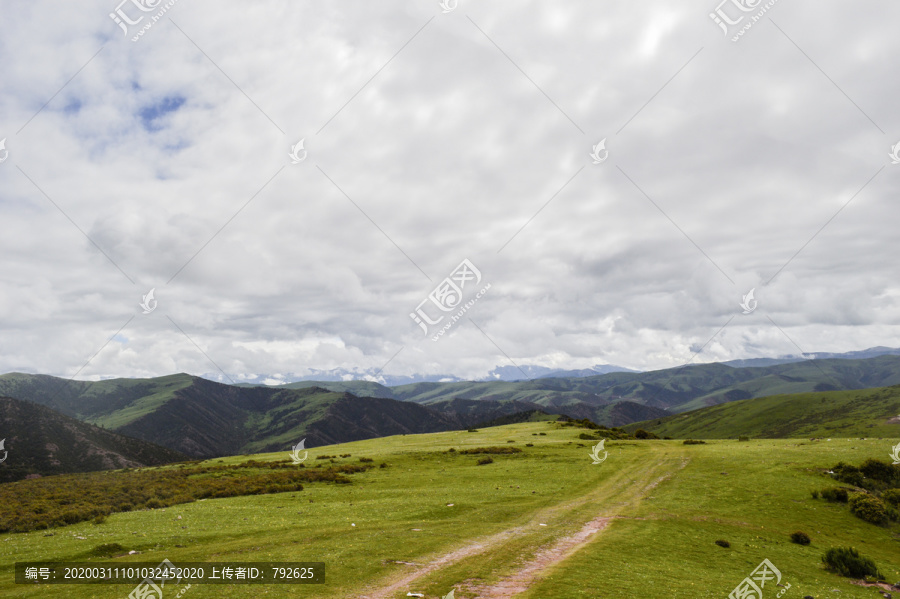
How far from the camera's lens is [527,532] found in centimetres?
3097

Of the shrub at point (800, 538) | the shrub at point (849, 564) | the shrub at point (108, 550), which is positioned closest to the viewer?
the shrub at point (108, 550)

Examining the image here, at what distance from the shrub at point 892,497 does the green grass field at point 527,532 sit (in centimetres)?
397

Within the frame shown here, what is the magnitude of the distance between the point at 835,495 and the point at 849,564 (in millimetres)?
16073

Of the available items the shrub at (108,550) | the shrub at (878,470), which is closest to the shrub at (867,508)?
the shrub at (878,470)

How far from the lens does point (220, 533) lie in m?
30.5

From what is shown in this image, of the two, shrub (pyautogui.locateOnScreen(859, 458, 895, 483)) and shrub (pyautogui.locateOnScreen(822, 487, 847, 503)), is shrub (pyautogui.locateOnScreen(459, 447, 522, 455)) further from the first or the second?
shrub (pyautogui.locateOnScreen(859, 458, 895, 483))

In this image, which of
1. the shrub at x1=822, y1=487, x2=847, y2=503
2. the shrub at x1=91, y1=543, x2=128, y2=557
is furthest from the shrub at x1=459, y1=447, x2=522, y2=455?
the shrub at x1=91, y1=543, x2=128, y2=557

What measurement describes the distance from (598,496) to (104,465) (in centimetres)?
23135

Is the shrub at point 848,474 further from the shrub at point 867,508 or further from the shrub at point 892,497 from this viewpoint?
the shrub at point 867,508

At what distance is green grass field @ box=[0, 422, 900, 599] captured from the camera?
72.6 ft

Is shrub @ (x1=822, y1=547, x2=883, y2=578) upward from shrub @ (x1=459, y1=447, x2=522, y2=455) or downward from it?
downward

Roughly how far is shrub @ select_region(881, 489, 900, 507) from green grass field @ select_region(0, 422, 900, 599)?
397cm

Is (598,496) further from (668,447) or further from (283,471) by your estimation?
(283,471)

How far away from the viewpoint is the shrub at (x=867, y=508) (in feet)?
120
